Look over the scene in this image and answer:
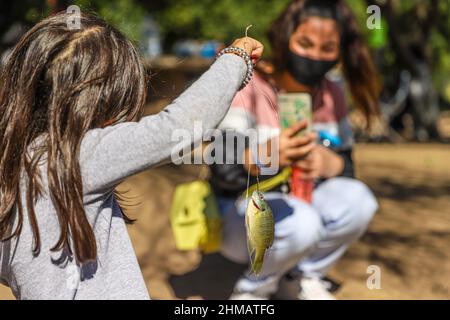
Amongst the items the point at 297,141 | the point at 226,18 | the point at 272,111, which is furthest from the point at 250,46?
the point at 226,18

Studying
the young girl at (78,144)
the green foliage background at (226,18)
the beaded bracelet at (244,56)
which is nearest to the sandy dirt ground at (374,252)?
the young girl at (78,144)

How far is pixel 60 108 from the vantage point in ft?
5.65

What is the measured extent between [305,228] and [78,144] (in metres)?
Answer: 1.44

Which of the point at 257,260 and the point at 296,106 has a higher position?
the point at 296,106

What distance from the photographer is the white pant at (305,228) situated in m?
2.94

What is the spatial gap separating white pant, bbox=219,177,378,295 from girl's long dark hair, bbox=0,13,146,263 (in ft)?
4.18

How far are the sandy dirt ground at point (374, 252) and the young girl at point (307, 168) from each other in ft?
1.43

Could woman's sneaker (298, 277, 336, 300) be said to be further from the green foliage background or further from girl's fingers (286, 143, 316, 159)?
the green foliage background

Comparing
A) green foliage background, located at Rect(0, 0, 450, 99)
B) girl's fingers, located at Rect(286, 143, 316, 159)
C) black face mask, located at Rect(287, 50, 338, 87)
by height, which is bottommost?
green foliage background, located at Rect(0, 0, 450, 99)

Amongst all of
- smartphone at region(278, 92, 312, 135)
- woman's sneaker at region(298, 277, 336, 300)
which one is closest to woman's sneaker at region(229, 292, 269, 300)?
woman's sneaker at region(298, 277, 336, 300)

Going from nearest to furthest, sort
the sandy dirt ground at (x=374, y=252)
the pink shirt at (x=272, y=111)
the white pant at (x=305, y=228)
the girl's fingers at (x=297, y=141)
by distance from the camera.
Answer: the girl's fingers at (x=297, y=141) → the white pant at (x=305, y=228) → the pink shirt at (x=272, y=111) → the sandy dirt ground at (x=374, y=252)

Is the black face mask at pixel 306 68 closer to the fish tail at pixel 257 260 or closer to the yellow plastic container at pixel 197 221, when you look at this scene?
the yellow plastic container at pixel 197 221

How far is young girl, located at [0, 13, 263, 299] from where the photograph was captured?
168cm

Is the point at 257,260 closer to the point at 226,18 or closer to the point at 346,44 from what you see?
the point at 346,44
